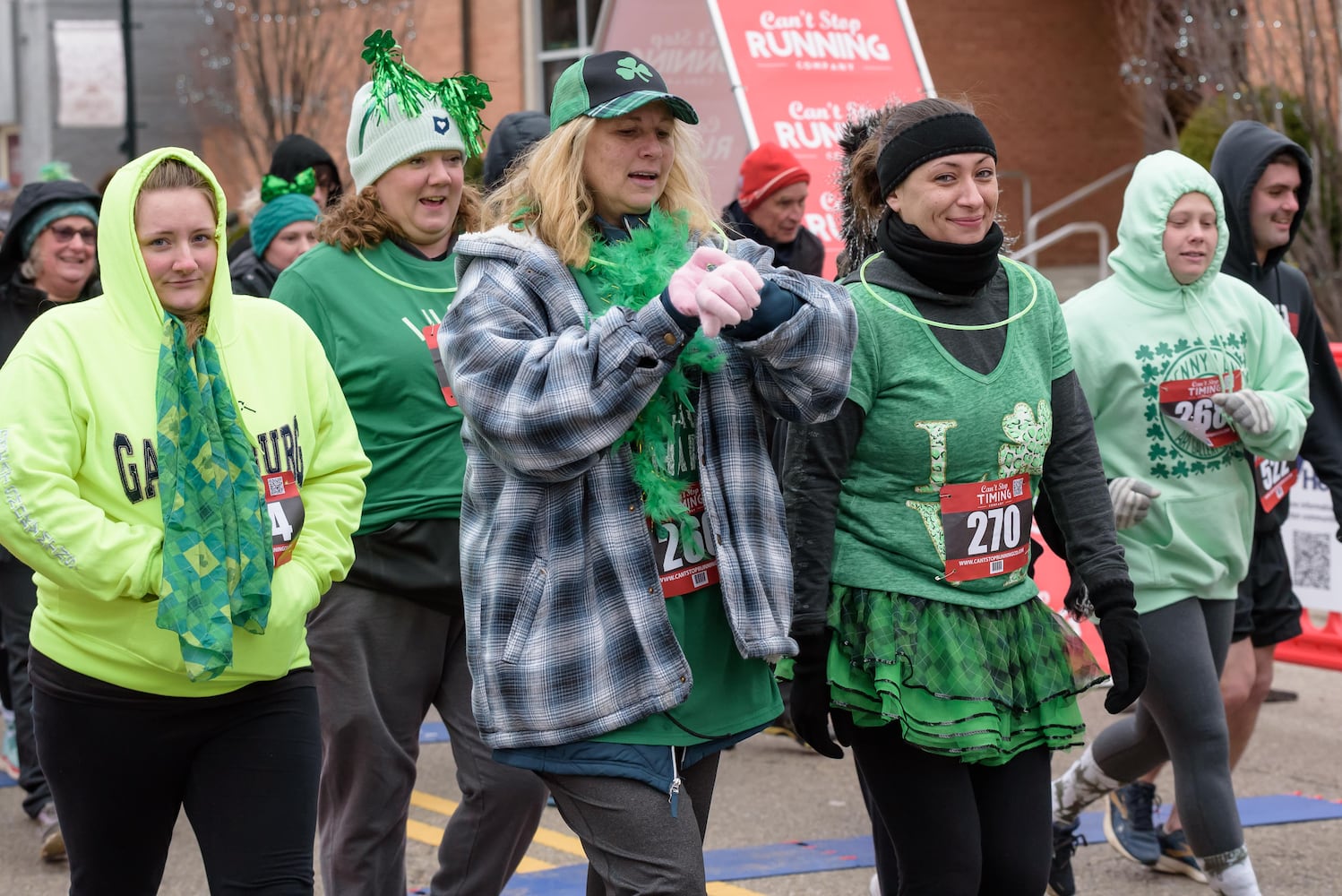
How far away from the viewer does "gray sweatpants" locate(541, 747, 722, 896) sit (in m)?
3.19

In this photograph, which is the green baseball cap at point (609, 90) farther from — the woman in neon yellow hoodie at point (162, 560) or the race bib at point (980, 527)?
the race bib at point (980, 527)

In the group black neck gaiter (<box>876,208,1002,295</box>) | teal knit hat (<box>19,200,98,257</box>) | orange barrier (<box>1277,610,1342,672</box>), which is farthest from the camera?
orange barrier (<box>1277,610,1342,672</box>)

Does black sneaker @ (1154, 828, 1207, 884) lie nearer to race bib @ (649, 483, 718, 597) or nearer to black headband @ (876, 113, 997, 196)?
black headband @ (876, 113, 997, 196)

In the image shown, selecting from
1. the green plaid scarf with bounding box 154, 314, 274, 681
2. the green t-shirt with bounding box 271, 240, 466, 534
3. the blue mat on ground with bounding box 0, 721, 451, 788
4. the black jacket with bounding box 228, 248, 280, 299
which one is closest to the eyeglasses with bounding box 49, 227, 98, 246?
the black jacket with bounding box 228, 248, 280, 299

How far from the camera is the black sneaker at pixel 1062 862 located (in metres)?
5.17

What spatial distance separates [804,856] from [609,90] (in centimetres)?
316

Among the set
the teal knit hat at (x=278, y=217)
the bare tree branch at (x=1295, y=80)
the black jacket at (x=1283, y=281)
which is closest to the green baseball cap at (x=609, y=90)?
the black jacket at (x=1283, y=281)

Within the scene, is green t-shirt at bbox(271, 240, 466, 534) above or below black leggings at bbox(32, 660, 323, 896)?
above

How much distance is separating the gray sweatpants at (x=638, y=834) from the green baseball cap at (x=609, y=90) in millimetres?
1226

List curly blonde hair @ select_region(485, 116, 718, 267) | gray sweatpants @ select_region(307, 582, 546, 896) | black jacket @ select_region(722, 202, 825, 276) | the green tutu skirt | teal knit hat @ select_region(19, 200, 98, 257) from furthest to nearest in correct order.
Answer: black jacket @ select_region(722, 202, 825, 276) → teal knit hat @ select_region(19, 200, 98, 257) → gray sweatpants @ select_region(307, 582, 546, 896) → the green tutu skirt → curly blonde hair @ select_region(485, 116, 718, 267)

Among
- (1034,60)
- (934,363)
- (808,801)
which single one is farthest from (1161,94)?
(934,363)

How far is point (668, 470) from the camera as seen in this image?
130 inches

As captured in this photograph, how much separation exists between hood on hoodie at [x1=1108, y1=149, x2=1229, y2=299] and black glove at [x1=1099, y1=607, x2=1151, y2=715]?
139 cm

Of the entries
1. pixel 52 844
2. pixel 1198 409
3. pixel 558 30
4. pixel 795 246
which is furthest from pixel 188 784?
pixel 558 30
